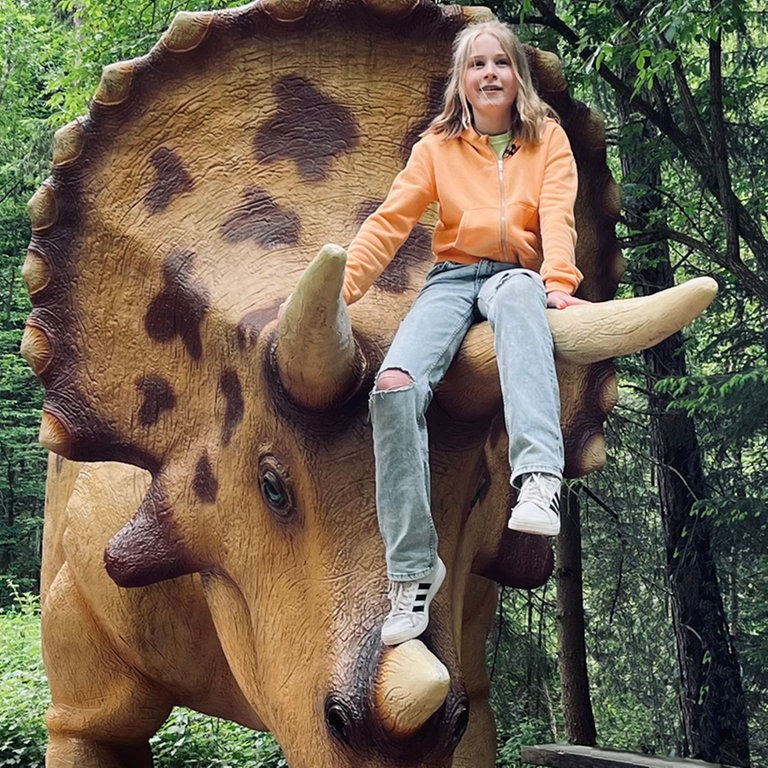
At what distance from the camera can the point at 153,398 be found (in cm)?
360

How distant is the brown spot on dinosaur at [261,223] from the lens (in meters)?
3.61

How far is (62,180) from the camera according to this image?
3668mm

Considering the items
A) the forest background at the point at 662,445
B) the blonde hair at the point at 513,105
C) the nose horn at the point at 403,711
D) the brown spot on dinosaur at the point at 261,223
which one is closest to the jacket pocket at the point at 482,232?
the blonde hair at the point at 513,105

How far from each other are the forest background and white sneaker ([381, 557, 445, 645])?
2866 millimetres

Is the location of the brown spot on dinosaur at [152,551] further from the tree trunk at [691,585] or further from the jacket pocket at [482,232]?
the tree trunk at [691,585]

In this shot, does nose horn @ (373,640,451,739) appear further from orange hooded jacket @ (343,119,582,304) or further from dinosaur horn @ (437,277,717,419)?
orange hooded jacket @ (343,119,582,304)

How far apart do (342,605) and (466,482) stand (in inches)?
21.3

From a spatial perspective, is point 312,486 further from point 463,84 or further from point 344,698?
point 463,84

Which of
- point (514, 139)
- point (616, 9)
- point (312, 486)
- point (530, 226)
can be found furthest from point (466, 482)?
point (616, 9)

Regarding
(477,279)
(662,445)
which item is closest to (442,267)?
(477,279)

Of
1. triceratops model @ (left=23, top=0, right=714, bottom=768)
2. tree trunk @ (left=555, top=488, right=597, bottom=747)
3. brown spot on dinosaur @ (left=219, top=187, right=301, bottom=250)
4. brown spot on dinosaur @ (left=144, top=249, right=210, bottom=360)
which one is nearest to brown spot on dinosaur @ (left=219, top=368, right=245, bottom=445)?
triceratops model @ (left=23, top=0, right=714, bottom=768)

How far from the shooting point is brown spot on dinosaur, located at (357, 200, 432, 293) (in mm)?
3521

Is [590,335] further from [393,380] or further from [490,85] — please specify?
[490,85]

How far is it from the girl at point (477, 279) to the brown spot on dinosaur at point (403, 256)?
24cm
